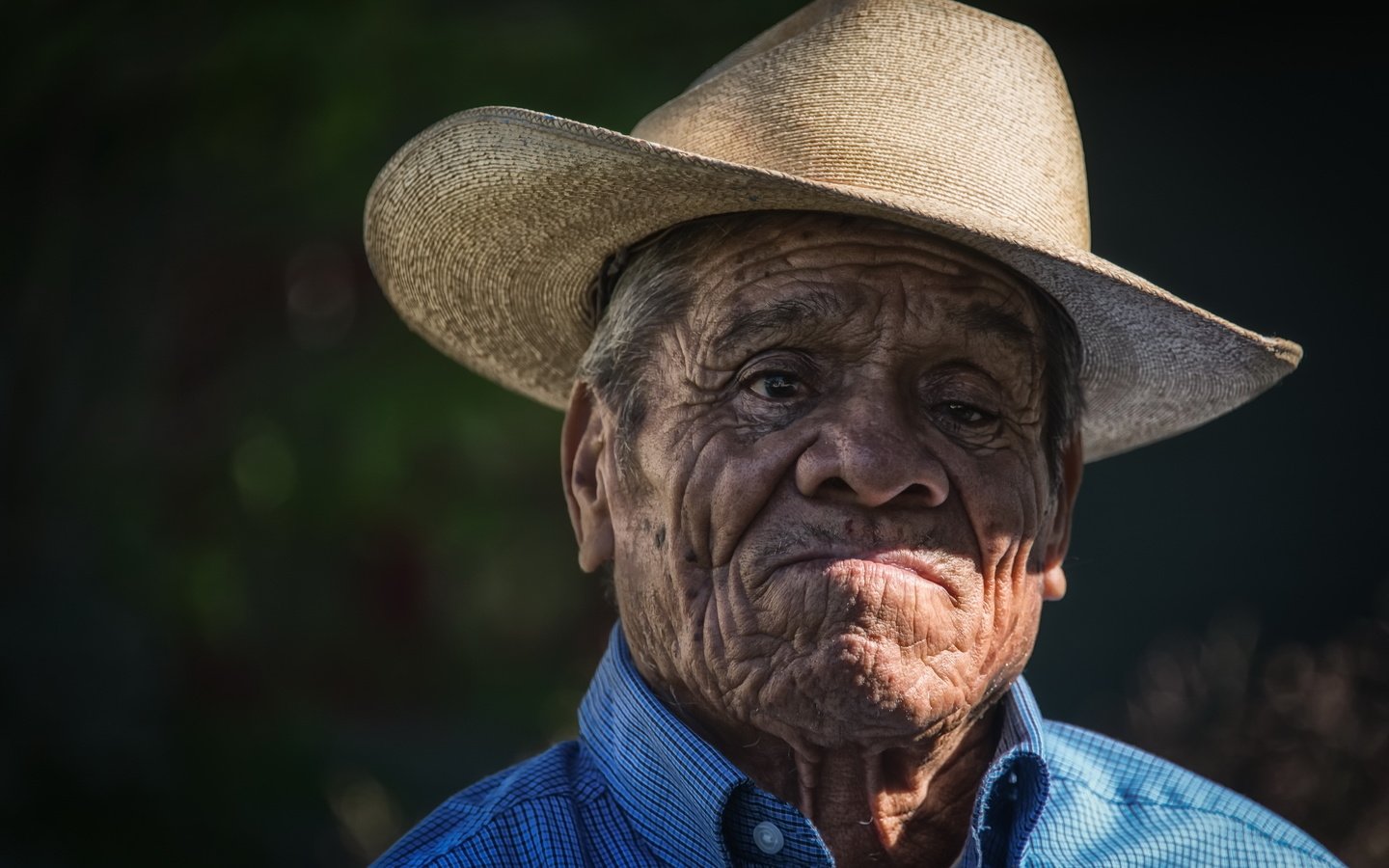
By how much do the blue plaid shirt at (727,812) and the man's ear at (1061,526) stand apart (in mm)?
200

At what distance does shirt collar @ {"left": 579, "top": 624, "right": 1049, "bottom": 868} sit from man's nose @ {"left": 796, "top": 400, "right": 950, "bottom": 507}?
458 mm

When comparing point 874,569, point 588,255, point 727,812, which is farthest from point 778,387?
point 727,812

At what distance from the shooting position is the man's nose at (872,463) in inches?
82.4

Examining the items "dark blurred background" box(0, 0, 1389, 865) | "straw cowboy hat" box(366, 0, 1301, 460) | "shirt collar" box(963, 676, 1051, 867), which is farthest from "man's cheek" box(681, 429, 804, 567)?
"dark blurred background" box(0, 0, 1389, 865)

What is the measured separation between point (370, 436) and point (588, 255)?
123 inches

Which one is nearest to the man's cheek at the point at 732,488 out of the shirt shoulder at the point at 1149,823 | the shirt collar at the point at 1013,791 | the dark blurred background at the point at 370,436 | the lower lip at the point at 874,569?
the lower lip at the point at 874,569

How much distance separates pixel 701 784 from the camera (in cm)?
212

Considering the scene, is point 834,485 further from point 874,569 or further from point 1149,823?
point 1149,823

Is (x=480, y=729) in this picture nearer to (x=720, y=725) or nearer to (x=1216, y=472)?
(x=1216, y=472)

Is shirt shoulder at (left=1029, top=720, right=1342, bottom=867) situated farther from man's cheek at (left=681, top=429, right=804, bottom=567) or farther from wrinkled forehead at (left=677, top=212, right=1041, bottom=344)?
wrinkled forehead at (left=677, top=212, right=1041, bottom=344)

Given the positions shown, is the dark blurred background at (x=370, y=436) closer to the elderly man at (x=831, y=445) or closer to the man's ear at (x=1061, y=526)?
the man's ear at (x=1061, y=526)

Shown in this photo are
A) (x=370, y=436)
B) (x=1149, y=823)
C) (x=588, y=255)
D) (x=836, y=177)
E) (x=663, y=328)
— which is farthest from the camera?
(x=370, y=436)

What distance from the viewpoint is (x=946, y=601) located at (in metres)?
2.15

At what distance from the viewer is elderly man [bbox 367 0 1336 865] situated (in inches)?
83.2
